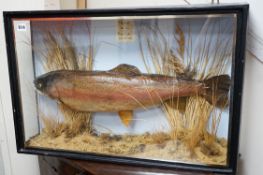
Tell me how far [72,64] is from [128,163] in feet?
1.63

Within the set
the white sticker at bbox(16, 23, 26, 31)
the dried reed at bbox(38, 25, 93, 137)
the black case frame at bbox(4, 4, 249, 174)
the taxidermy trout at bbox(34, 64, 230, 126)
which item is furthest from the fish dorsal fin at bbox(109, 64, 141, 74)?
the white sticker at bbox(16, 23, 26, 31)

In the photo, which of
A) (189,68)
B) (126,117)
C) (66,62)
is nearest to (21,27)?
(66,62)

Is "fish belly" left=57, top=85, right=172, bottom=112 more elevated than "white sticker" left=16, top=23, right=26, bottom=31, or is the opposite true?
"white sticker" left=16, top=23, right=26, bottom=31

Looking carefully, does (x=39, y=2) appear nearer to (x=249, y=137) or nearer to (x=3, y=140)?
(x=3, y=140)

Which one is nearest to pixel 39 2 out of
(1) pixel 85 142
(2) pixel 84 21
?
(2) pixel 84 21

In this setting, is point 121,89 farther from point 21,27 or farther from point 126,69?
point 21,27

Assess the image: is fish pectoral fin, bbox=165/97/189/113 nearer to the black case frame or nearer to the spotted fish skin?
the spotted fish skin

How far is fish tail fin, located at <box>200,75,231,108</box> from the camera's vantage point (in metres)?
1.00

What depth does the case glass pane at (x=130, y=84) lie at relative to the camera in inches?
41.1

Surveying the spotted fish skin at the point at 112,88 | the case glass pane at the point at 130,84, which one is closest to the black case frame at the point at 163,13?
the case glass pane at the point at 130,84

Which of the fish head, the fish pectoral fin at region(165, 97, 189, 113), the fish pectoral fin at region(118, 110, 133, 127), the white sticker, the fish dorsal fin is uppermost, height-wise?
the white sticker

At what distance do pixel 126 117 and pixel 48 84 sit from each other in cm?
39

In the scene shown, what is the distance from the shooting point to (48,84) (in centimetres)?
126

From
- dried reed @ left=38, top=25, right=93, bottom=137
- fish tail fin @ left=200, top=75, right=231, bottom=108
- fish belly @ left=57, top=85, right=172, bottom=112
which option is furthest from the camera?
dried reed @ left=38, top=25, right=93, bottom=137
